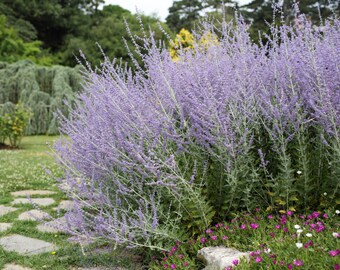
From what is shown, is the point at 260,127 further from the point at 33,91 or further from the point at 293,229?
the point at 33,91

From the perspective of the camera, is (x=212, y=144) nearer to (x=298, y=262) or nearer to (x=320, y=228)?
(x=320, y=228)

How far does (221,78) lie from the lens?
2.97 m

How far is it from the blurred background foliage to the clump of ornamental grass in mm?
13942

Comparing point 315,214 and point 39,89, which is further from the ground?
point 39,89

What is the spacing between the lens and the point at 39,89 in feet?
57.0

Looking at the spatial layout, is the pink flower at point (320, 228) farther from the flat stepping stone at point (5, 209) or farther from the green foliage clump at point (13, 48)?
the green foliage clump at point (13, 48)

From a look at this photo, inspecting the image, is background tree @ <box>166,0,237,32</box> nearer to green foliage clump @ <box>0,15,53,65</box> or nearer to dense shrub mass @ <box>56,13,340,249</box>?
green foliage clump @ <box>0,15,53,65</box>

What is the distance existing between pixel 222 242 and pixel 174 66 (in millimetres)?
1495

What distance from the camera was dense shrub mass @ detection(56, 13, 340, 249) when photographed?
2.79 metres

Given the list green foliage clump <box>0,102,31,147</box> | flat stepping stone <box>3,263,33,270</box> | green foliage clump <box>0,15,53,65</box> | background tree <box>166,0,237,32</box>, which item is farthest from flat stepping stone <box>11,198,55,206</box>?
background tree <box>166,0,237,32</box>

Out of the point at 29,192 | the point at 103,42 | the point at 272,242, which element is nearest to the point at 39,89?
the point at 103,42

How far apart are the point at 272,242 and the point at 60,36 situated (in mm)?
33073

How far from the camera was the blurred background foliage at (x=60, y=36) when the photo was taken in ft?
56.1

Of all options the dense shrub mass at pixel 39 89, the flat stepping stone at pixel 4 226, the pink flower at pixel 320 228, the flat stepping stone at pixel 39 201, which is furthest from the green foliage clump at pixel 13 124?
the pink flower at pixel 320 228
